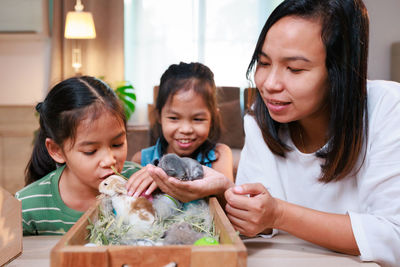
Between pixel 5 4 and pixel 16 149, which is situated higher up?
pixel 5 4

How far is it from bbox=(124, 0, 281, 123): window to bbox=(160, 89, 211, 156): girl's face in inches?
117

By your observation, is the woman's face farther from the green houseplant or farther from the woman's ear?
the green houseplant

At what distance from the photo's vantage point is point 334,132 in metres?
1.08

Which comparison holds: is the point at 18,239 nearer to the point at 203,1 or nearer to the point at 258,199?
the point at 258,199

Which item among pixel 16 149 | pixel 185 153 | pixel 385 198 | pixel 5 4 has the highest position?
pixel 5 4

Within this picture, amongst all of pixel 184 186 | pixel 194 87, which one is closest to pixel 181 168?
pixel 184 186

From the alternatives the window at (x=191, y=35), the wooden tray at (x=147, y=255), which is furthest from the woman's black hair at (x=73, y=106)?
the window at (x=191, y=35)

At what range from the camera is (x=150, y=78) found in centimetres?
492

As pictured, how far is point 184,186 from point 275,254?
242mm

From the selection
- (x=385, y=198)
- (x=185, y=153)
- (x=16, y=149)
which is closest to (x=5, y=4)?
(x=16, y=149)

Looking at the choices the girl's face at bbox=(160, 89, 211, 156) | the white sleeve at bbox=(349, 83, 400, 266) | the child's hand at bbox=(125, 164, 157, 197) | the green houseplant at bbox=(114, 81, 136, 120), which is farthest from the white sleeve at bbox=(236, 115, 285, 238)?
the green houseplant at bbox=(114, 81, 136, 120)

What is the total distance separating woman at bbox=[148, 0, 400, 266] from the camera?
897mm

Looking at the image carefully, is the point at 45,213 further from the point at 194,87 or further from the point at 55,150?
the point at 194,87

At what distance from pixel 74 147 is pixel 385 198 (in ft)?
2.96
